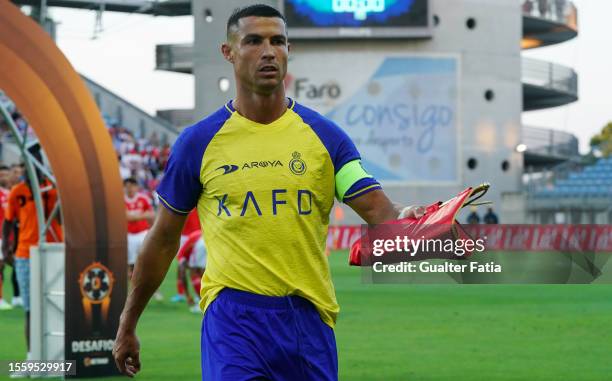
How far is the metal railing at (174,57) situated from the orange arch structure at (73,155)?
169ft

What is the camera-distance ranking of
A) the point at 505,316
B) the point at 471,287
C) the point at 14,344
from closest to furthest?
the point at 14,344
the point at 505,316
the point at 471,287

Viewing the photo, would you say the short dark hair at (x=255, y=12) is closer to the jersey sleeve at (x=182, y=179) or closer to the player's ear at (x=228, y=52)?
the player's ear at (x=228, y=52)

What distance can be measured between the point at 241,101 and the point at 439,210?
101 cm

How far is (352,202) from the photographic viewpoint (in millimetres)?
5035

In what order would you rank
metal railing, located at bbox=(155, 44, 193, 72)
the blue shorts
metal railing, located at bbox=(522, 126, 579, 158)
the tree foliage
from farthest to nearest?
the tree foliage → metal railing, located at bbox=(522, 126, 579, 158) → metal railing, located at bbox=(155, 44, 193, 72) → the blue shorts

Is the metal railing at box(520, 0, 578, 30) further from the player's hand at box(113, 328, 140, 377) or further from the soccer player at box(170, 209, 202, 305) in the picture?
the player's hand at box(113, 328, 140, 377)

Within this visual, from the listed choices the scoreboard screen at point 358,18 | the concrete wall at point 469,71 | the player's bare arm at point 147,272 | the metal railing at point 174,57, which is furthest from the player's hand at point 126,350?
the metal railing at point 174,57

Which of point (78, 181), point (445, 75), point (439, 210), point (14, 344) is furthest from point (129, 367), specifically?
point (445, 75)

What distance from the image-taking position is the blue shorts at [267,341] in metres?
4.80

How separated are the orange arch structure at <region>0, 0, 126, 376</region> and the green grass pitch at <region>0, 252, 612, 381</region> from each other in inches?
34.1

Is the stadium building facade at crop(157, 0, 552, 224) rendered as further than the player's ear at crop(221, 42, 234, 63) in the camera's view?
Yes

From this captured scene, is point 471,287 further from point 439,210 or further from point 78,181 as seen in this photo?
point 439,210

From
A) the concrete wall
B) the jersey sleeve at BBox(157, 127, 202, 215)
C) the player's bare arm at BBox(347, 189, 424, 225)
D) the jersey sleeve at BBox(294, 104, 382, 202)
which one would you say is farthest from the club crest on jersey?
the concrete wall

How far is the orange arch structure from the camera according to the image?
33.8ft
